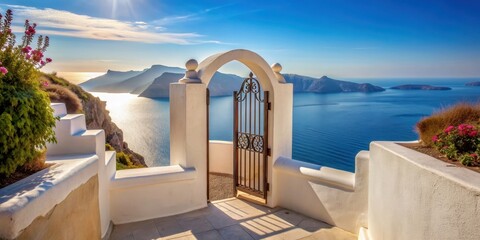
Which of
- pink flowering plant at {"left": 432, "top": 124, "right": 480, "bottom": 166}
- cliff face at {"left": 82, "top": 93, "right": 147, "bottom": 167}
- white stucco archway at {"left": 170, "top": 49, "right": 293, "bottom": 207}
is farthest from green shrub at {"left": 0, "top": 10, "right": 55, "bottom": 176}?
cliff face at {"left": 82, "top": 93, "right": 147, "bottom": 167}

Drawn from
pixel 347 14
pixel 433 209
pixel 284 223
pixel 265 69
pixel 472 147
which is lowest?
pixel 284 223

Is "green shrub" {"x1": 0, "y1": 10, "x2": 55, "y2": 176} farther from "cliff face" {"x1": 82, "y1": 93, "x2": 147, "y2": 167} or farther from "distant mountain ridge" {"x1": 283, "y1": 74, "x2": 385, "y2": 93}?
"distant mountain ridge" {"x1": 283, "y1": 74, "x2": 385, "y2": 93}

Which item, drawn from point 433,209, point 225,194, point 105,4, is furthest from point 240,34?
point 433,209

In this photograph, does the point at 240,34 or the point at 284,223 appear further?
the point at 240,34

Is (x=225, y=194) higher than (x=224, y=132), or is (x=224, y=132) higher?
(x=224, y=132)

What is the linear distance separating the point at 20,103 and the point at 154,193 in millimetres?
2562

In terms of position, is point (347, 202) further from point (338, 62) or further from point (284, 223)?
point (338, 62)

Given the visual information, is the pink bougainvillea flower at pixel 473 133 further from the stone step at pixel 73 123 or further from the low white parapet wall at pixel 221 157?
the low white parapet wall at pixel 221 157

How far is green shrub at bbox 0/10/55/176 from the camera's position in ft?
7.56

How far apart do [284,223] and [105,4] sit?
5.14 metres

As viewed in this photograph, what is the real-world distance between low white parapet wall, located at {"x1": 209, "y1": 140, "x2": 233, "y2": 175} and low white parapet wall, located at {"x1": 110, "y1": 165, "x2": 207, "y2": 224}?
2.11 m

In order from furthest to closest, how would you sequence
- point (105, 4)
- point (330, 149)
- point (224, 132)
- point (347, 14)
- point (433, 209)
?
1. point (330, 149)
2. point (347, 14)
3. point (224, 132)
4. point (105, 4)
5. point (433, 209)

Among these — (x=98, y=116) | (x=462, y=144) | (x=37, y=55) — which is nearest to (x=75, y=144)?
(x=37, y=55)

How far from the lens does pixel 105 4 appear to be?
5.70m
